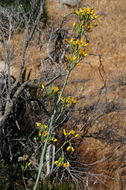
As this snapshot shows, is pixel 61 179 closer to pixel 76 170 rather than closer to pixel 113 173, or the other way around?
pixel 76 170

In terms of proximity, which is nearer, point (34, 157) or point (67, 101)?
point (67, 101)

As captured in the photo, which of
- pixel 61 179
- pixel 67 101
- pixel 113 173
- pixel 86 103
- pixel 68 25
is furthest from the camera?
pixel 68 25

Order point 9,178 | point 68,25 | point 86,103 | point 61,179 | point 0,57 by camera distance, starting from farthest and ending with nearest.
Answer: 1. point 68,25
2. point 0,57
3. point 86,103
4. point 61,179
5. point 9,178

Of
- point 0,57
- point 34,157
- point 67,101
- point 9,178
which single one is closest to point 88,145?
point 34,157

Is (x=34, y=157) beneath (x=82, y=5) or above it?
beneath

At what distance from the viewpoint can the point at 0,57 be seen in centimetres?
621

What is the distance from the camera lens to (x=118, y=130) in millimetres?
5340

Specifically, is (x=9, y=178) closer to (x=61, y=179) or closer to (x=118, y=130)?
(x=61, y=179)

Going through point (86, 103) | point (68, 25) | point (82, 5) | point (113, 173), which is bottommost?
point (113, 173)

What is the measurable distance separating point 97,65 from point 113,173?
2.23m

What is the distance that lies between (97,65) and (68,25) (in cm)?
140

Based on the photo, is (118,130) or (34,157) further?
(118,130)

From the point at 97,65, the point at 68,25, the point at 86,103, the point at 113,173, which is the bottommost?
→ the point at 113,173

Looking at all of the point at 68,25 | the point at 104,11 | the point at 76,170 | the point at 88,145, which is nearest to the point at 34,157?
the point at 76,170
